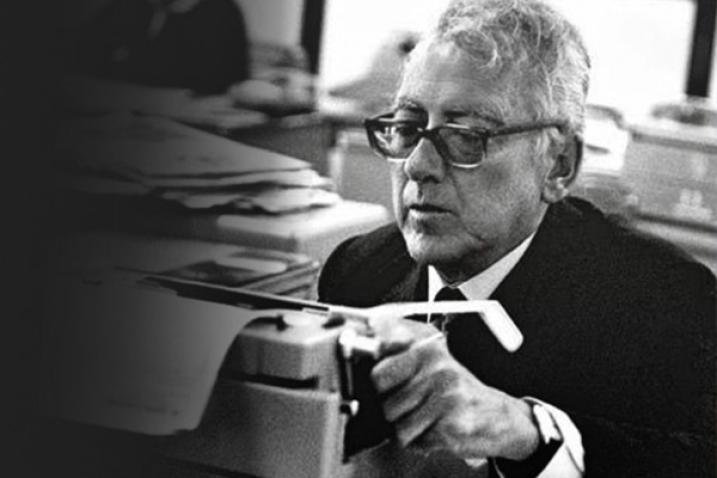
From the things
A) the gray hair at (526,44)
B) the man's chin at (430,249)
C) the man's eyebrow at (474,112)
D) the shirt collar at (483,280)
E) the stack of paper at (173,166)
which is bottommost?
the shirt collar at (483,280)

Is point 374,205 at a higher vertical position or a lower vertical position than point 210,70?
lower

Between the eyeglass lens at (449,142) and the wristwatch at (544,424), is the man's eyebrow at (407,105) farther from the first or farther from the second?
the wristwatch at (544,424)

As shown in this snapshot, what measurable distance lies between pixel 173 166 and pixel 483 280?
0.90 ft

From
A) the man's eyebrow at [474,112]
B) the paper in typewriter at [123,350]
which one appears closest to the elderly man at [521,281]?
the man's eyebrow at [474,112]

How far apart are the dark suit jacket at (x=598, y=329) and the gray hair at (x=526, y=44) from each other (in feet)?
0.37

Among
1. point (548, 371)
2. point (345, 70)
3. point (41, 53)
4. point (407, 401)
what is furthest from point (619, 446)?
point (41, 53)

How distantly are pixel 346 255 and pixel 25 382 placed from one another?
0.28 m

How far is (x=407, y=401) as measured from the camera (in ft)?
2.60

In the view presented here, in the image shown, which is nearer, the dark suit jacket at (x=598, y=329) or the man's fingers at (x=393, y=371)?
the man's fingers at (x=393, y=371)

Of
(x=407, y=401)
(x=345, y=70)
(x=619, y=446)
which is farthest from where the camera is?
(x=345, y=70)

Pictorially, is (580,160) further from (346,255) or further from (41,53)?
(41,53)

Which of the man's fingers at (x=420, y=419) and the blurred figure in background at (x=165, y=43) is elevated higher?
the blurred figure in background at (x=165, y=43)

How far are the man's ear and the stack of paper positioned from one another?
21 centimetres

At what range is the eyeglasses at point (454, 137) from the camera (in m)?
0.81
